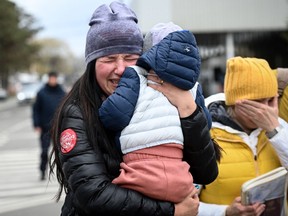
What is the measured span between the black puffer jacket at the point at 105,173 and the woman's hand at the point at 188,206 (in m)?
0.03

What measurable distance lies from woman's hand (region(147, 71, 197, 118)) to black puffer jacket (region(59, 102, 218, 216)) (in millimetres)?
30

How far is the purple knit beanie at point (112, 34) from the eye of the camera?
206 cm

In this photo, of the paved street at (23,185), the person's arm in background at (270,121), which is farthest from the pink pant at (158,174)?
the paved street at (23,185)

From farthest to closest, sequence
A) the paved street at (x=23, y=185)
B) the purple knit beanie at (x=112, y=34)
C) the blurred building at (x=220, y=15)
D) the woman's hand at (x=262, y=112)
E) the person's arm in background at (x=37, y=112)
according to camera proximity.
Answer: the blurred building at (x=220, y=15)
the person's arm in background at (x=37, y=112)
the paved street at (x=23, y=185)
the woman's hand at (x=262, y=112)
the purple knit beanie at (x=112, y=34)

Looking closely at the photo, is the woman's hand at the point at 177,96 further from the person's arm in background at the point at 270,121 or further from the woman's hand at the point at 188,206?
the person's arm in background at the point at 270,121

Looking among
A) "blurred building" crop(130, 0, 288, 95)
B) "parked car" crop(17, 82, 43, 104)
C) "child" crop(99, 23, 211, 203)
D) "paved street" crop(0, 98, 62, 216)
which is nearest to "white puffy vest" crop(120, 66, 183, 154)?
"child" crop(99, 23, 211, 203)

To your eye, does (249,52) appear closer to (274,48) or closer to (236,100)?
(274,48)

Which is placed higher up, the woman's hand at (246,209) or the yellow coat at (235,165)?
the yellow coat at (235,165)

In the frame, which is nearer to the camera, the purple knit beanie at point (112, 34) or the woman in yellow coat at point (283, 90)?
the purple knit beanie at point (112, 34)

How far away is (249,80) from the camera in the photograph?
8.25 feet

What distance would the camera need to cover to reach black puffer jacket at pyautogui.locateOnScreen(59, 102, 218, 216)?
6.03 feet

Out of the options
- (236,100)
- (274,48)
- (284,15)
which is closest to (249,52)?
(274,48)

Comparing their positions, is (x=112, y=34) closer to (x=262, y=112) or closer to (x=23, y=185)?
(x=262, y=112)

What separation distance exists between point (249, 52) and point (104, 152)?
19730 millimetres
